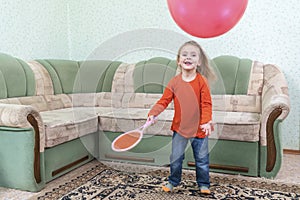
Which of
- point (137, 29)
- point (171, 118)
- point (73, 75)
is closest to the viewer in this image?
point (171, 118)

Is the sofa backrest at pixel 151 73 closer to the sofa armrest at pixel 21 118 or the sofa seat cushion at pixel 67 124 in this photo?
the sofa seat cushion at pixel 67 124

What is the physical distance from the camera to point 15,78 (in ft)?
8.75

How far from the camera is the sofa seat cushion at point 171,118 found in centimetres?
238

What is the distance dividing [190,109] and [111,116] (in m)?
0.85

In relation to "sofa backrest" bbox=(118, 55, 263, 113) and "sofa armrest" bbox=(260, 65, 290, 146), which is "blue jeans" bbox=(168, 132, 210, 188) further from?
"sofa backrest" bbox=(118, 55, 263, 113)

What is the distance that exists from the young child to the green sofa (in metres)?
0.36

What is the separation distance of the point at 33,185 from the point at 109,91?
4.25ft

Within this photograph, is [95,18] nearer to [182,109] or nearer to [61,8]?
[61,8]

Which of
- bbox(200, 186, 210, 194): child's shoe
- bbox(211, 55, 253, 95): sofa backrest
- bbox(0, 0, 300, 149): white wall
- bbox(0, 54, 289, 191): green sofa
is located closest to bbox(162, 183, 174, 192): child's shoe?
bbox(200, 186, 210, 194): child's shoe

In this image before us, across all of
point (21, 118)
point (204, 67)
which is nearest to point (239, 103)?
point (204, 67)

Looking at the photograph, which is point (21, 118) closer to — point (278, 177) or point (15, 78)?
point (15, 78)

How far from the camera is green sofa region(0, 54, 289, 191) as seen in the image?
7.04 ft

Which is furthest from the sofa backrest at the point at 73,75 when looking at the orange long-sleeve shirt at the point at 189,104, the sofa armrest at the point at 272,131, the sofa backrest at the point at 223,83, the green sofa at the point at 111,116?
the sofa armrest at the point at 272,131

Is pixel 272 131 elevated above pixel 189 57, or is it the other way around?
pixel 189 57
